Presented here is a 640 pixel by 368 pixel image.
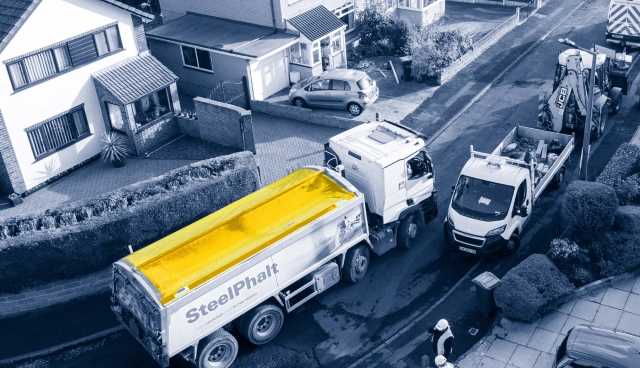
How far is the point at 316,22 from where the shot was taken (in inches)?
1362

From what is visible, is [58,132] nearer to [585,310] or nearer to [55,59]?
[55,59]

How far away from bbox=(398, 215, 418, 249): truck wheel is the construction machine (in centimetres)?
871

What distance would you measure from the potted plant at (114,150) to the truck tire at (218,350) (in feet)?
43.9

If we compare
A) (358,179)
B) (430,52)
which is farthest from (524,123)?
(358,179)

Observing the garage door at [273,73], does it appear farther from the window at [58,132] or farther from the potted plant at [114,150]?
the window at [58,132]

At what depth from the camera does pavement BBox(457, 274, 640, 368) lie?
17.6 meters

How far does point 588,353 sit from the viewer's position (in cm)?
1564

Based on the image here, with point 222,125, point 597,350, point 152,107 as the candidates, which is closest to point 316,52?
point 222,125

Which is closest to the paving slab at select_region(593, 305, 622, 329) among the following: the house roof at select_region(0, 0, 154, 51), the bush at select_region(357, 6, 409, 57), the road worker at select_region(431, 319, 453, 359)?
the road worker at select_region(431, 319, 453, 359)

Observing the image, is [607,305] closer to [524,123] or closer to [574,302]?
[574,302]

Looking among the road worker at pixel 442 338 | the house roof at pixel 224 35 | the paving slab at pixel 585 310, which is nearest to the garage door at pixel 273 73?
the house roof at pixel 224 35

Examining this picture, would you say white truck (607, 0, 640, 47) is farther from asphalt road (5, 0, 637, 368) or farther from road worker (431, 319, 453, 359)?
road worker (431, 319, 453, 359)

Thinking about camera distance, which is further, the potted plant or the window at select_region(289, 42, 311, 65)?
the window at select_region(289, 42, 311, 65)

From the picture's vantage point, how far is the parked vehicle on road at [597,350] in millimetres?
15438
